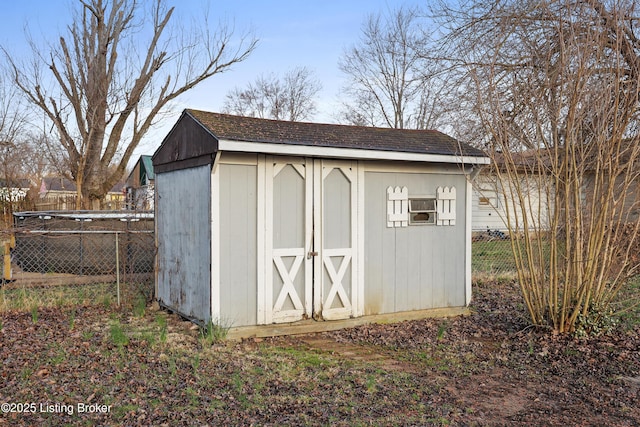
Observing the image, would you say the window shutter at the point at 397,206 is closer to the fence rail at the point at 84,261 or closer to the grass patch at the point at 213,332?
the grass patch at the point at 213,332

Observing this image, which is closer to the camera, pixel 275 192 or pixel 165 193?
pixel 275 192

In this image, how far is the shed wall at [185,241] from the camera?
6832 mm

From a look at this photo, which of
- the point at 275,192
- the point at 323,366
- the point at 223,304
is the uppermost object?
the point at 275,192

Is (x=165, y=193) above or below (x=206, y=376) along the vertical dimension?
above

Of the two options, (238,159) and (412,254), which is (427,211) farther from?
(238,159)

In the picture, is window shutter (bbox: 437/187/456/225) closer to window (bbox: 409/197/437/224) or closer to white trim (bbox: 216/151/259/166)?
window (bbox: 409/197/437/224)

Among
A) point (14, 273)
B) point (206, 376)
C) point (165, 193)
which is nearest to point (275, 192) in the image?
point (165, 193)

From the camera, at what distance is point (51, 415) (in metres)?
4.14

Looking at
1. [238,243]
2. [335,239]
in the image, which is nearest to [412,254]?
[335,239]

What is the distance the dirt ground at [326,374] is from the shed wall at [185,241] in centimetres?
47

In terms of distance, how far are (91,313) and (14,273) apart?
3.09 metres

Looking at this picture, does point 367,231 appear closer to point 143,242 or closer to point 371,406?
point 371,406

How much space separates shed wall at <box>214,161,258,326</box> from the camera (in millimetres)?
6719

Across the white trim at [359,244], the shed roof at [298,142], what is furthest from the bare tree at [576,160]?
the white trim at [359,244]
